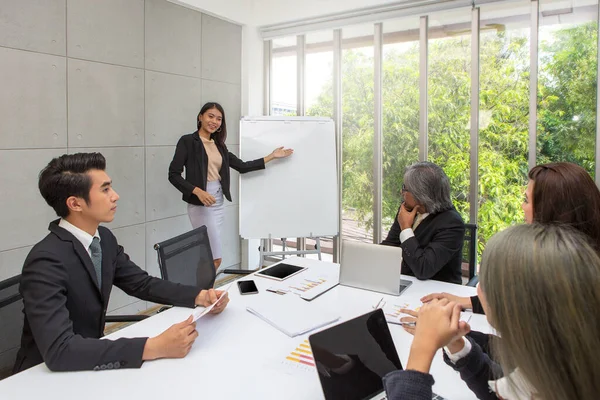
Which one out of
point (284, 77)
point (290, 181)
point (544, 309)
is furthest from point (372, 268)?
point (284, 77)

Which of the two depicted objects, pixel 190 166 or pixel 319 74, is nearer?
pixel 190 166

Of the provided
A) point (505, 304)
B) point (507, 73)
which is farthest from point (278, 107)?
point (505, 304)

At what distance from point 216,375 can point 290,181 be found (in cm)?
262

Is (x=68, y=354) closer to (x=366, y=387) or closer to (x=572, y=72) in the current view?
(x=366, y=387)

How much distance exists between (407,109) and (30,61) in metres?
2.96

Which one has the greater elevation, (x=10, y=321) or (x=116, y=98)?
(x=116, y=98)

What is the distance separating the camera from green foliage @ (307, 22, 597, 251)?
333 cm

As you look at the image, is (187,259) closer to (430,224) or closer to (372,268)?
(372,268)

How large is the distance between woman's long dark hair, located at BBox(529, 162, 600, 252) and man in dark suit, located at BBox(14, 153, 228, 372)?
1.37m

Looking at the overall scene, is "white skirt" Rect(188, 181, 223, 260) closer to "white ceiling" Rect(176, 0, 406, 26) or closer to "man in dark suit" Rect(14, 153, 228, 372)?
"white ceiling" Rect(176, 0, 406, 26)

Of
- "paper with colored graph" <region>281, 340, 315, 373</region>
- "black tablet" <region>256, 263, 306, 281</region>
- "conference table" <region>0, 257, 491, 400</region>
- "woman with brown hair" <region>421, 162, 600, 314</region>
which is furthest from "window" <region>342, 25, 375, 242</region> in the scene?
"paper with colored graph" <region>281, 340, 315, 373</region>

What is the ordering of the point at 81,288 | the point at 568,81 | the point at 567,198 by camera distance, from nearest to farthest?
the point at 81,288
the point at 567,198
the point at 568,81

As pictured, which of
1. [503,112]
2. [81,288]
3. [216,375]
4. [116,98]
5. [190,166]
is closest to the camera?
[216,375]

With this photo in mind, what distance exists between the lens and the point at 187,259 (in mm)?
2260
